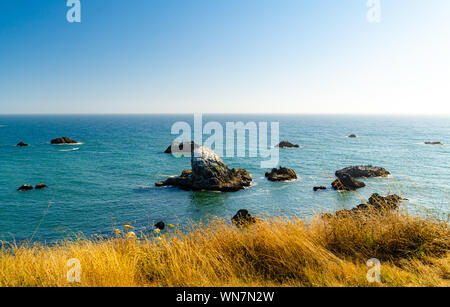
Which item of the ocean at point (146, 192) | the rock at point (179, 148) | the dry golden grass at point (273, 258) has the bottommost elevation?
the ocean at point (146, 192)

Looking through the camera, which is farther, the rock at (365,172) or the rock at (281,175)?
the rock at (365,172)

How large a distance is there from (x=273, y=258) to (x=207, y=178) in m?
36.9

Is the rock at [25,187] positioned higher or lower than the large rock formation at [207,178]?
lower

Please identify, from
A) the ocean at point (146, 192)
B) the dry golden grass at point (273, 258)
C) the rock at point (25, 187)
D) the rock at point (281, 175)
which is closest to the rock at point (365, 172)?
the ocean at point (146, 192)

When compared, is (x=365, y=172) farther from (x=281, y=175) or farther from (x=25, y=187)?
(x=25, y=187)

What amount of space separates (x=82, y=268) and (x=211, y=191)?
117ft

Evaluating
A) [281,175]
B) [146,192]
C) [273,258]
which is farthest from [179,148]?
[273,258]

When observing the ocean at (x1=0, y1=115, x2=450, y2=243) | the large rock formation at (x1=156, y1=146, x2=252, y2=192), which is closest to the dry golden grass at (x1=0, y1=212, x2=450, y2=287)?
the ocean at (x1=0, y1=115, x2=450, y2=243)

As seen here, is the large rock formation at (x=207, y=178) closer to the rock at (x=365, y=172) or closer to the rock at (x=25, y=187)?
the rock at (x=25, y=187)

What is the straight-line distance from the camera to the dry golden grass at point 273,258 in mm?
4578

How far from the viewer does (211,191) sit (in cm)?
4047

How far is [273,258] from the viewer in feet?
17.3

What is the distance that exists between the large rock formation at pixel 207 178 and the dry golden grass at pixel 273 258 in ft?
113

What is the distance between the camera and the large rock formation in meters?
41.0
